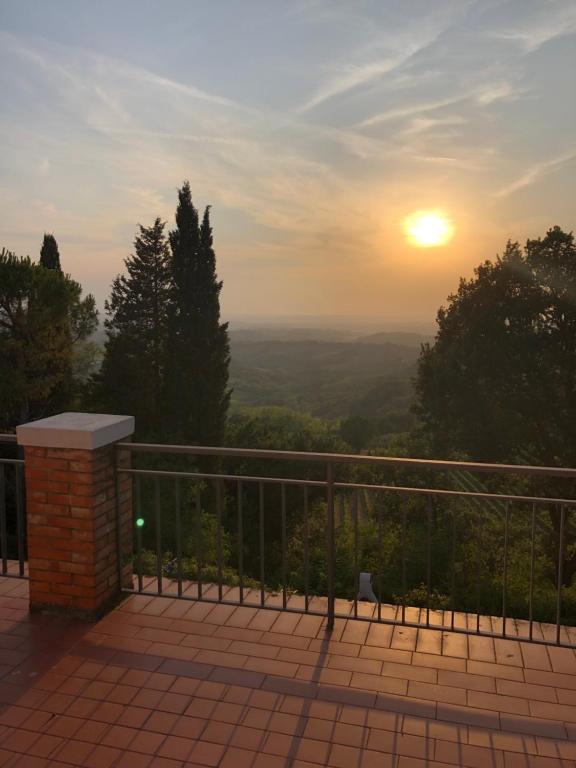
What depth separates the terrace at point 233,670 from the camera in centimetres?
234

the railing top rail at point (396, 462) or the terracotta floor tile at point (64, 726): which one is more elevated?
the railing top rail at point (396, 462)

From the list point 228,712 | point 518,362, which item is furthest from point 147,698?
point 518,362

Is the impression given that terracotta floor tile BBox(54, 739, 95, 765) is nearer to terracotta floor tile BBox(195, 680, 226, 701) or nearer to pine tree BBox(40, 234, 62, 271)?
terracotta floor tile BBox(195, 680, 226, 701)

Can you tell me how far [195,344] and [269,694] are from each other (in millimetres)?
21889

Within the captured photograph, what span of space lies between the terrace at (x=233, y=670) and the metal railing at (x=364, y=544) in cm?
5

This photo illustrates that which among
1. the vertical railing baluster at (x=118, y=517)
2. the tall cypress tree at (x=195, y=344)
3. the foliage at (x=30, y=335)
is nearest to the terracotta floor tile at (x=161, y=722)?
the vertical railing baluster at (x=118, y=517)

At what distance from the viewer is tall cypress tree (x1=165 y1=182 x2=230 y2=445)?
23875 mm

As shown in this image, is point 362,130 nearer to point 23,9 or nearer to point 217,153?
point 217,153

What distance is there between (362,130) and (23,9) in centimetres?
1287

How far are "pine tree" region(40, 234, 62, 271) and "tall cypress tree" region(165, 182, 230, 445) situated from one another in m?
4.66

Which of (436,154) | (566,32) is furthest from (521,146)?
(566,32)

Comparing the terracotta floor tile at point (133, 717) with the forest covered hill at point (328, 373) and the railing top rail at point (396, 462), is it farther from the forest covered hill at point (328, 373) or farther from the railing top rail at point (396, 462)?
the forest covered hill at point (328, 373)

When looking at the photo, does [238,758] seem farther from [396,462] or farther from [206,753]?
[396,462]

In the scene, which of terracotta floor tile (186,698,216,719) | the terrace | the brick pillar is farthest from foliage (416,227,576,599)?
terracotta floor tile (186,698,216,719)
